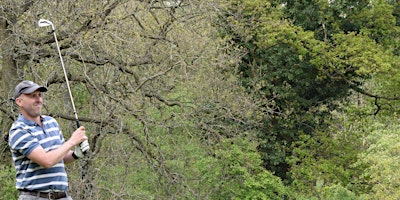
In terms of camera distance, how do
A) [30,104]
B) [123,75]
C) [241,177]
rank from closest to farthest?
[30,104], [123,75], [241,177]

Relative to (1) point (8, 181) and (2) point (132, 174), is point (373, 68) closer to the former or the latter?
(2) point (132, 174)

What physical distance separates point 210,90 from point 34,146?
8.05 meters

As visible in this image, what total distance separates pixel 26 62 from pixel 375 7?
10.7 meters

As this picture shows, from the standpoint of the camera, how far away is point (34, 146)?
11.4 ft

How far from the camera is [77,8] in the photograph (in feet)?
25.8

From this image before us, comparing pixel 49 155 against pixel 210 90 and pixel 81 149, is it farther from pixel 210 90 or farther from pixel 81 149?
pixel 210 90

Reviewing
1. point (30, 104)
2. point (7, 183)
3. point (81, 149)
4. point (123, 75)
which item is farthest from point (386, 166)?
point (30, 104)

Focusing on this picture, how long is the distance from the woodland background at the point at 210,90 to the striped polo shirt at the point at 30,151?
4184 mm

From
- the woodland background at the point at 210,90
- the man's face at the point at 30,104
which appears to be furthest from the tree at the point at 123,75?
the man's face at the point at 30,104

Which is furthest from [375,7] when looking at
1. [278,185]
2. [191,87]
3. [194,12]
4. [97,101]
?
[97,101]

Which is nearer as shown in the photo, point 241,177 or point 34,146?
point 34,146

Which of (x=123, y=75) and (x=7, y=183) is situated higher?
(x=123, y=75)

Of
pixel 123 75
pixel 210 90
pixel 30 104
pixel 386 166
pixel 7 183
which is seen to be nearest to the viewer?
pixel 30 104

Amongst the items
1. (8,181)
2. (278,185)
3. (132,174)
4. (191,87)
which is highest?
(191,87)
